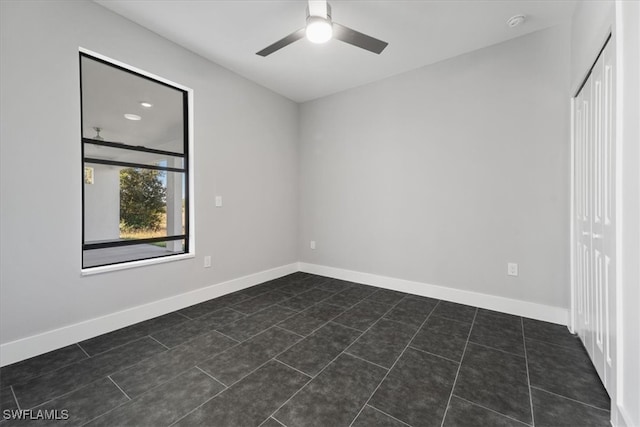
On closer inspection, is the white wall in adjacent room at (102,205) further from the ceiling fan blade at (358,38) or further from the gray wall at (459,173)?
the gray wall at (459,173)

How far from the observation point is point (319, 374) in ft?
5.67

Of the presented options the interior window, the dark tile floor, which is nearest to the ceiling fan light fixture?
the interior window

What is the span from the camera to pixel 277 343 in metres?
2.12

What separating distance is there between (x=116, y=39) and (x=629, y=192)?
12.0 feet

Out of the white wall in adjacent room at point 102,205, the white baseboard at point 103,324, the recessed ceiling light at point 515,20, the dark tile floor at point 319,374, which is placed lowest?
the dark tile floor at point 319,374

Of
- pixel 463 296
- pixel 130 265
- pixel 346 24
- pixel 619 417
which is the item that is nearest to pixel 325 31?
pixel 346 24

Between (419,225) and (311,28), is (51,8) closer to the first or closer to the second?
(311,28)

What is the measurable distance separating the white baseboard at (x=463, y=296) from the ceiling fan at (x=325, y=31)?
259 cm

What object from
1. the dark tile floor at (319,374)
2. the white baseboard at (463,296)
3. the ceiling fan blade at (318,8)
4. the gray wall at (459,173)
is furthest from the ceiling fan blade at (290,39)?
the white baseboard at (463,296)

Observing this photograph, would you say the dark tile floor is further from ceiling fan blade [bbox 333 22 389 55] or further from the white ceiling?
the white ceiling

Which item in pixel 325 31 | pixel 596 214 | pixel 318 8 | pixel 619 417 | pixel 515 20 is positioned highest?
pixel 515 20

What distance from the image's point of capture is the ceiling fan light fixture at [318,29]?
76.6 inches

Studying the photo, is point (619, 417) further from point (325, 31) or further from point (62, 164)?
point (62, 164)

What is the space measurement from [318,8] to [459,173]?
215 cm
